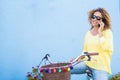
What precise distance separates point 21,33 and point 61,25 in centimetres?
76

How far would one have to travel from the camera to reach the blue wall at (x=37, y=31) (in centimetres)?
695

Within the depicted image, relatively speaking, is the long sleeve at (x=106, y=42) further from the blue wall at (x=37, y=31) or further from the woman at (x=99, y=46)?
the blue wall at (x=37, y=31)

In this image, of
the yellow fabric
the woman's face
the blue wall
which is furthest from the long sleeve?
the blue wall

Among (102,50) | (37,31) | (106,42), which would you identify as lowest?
(102,50)

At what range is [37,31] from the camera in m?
7.14

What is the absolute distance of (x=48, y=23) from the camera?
7199 millimetres

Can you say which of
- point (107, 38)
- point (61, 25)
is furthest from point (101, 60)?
point (61, 25)

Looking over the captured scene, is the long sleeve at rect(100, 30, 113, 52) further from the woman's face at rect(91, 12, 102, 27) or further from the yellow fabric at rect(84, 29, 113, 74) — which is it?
the woman's face at rect(91, 12, 102, 27)

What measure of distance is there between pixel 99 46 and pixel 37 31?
72.4 inches

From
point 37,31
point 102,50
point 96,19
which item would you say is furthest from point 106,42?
point 37,31

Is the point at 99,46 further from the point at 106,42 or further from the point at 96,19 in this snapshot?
the point at 96,19

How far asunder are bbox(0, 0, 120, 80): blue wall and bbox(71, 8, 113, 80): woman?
149 cm

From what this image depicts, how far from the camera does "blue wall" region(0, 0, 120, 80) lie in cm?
695

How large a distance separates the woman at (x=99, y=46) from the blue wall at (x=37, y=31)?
1.49 m
